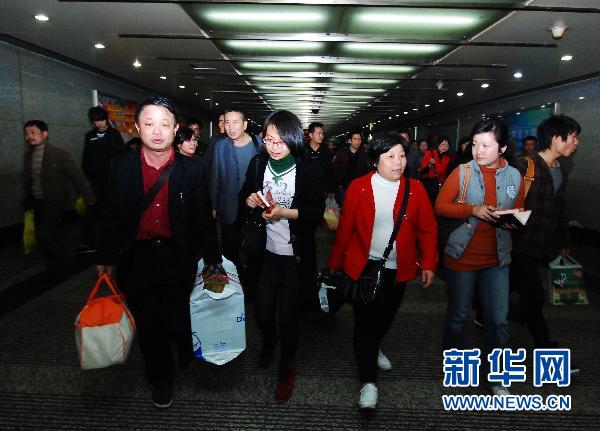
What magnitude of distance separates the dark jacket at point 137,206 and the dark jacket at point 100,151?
3984mm

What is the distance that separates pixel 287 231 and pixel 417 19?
4378 mm

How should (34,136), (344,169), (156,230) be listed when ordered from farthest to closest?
1. (344,169)
2. (34,136)
3. (156,230)

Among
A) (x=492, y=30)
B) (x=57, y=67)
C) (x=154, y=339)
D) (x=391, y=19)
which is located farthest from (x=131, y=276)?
(x=57, y=67)

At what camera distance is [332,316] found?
3883 mm

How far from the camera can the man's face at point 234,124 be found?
12.1 feet

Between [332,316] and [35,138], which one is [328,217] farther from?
[35,138]

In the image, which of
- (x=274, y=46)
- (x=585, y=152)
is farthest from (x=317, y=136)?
(x=585, y=152)

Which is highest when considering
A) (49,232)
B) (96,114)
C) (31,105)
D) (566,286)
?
(31,105)

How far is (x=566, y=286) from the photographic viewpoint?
4.15 meters

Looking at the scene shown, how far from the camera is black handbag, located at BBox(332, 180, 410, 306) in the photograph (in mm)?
2316

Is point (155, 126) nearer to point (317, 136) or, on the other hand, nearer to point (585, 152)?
point (317, 136)

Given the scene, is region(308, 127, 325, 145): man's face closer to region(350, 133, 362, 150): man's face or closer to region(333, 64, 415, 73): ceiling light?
region(350, 133, 362, 150): man's face

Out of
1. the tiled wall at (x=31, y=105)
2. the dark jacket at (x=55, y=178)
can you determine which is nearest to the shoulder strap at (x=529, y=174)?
the dark jacket at (x=55, y=178)

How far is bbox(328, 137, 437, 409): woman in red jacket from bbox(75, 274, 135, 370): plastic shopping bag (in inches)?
Answer: 49.8
